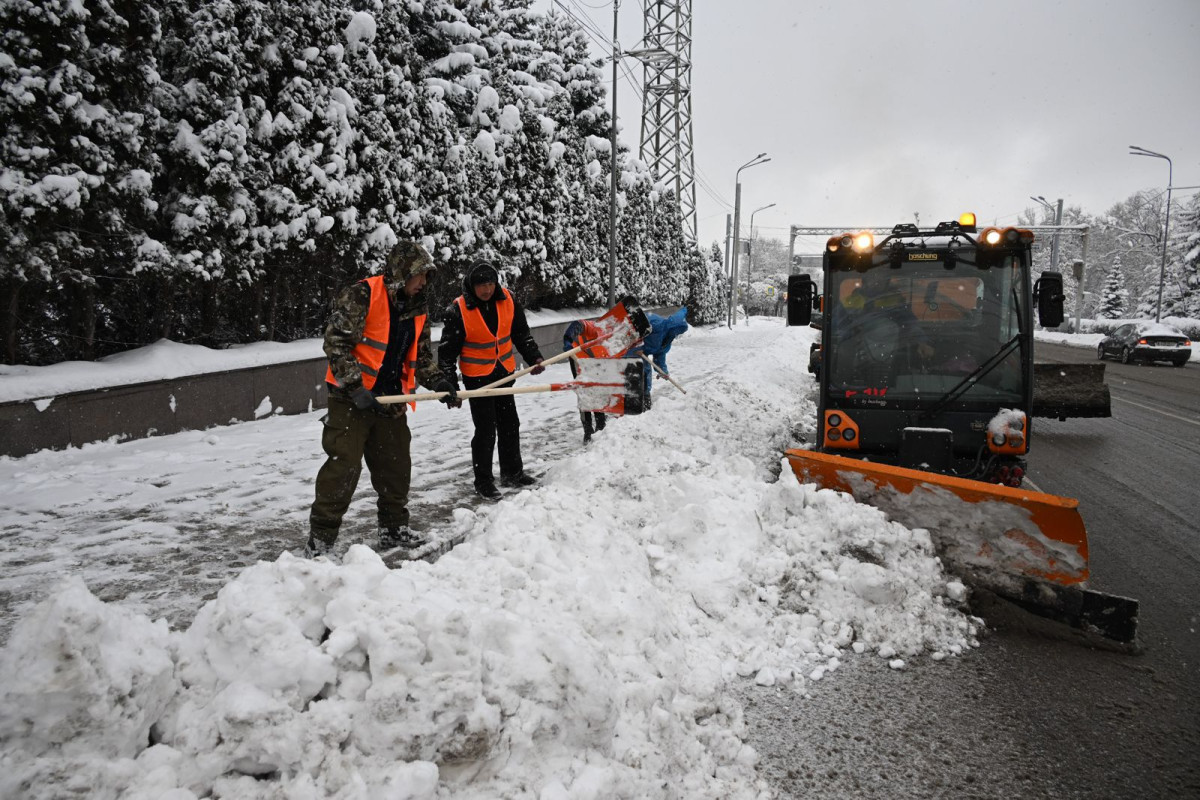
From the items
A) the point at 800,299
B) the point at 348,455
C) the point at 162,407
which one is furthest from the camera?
the point at 162,407

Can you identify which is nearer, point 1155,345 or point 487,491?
point 487,491

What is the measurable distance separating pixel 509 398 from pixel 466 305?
3.01 feet

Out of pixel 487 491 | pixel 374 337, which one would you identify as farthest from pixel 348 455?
pixel 487 491

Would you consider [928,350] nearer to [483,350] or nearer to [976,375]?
[976,375]

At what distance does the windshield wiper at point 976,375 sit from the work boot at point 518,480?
3.38m

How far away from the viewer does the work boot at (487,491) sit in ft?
19.7

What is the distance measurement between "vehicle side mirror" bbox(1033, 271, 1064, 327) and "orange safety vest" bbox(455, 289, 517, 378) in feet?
13.5

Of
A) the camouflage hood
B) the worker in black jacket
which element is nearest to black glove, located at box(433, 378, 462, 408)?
the camouflage hood

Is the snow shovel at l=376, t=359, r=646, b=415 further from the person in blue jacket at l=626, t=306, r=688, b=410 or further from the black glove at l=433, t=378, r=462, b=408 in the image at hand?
the black glove at l=433, t=378, r=462, b=408

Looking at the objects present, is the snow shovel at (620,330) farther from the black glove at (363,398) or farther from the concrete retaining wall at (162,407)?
the concrete retaining wall at (162,407)

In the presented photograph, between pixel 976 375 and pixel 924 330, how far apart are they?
495mm

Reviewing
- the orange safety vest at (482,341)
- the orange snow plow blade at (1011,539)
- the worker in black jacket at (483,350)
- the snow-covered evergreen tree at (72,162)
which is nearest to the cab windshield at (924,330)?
the orange snow plow blade at (1011,539)

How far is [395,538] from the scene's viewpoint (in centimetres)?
474

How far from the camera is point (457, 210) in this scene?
593 inches
